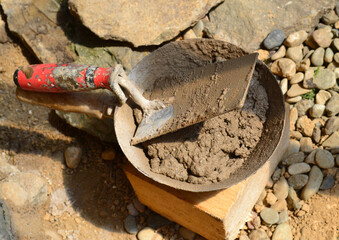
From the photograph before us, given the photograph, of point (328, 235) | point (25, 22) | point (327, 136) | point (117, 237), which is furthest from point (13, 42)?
point (328, 235)

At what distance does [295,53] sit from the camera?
3.13 meters

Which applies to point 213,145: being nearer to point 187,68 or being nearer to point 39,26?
point 187,68

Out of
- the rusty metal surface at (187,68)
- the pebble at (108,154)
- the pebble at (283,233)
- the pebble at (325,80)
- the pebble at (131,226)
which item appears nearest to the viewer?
the rusty metal surface at (187,68)

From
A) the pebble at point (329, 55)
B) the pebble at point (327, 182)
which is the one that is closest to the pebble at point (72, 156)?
the pebble at point (327, 182)

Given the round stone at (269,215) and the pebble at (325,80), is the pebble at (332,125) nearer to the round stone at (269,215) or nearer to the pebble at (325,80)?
the pebble at (325,80)

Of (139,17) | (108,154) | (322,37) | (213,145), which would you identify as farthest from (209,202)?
(322,37)

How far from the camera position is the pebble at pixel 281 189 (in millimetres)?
2812

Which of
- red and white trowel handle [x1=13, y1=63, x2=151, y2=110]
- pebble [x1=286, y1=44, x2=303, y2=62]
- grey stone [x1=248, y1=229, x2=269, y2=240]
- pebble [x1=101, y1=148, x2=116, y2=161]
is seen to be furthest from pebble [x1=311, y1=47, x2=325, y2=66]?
pebble [x1=101, y1=148, x2=116, y2=161]

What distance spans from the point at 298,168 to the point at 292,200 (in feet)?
0.79

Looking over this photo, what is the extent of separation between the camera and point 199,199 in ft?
7.48

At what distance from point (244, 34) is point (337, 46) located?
2.45ft

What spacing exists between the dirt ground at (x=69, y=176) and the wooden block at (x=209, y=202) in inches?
13.5

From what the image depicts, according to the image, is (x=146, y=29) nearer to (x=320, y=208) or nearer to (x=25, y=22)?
(x=25, y=22)

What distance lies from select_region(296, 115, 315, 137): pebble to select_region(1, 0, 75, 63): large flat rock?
1.89 m
